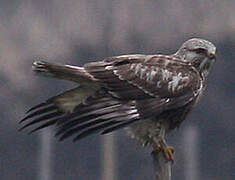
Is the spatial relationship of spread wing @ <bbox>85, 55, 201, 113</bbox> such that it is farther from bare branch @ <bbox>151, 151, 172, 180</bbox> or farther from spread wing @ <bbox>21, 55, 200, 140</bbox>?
bare branch @ <bbox>151, 151, 172, 180</bbox>

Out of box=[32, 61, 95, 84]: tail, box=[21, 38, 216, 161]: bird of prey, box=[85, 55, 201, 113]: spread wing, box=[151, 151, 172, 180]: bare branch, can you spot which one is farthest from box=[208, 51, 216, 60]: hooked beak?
box=[32, 61, 95, 84]: tail

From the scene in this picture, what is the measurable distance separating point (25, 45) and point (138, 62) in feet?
12.2

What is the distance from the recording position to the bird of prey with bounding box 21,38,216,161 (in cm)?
584

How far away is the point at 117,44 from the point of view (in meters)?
9.45

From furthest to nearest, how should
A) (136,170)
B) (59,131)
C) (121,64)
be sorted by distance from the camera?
1. (136,170)
2. (121,64)
3. (59,131)

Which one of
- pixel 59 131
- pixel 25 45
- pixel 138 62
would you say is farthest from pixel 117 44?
pixel 59 131

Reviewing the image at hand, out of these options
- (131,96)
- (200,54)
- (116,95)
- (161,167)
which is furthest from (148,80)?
(161,167)

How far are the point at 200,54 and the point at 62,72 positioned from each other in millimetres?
941

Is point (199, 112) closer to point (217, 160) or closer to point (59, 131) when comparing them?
point (217, 160)

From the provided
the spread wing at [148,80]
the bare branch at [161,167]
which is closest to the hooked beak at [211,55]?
the spread wing at [148,80]

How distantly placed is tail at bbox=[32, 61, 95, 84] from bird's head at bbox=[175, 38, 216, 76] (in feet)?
2.46

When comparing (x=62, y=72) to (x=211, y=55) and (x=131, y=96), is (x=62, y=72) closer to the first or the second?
(x=131, y=96)

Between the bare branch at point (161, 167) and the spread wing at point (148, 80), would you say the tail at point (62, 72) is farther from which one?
the bare branch at point (161, 167)

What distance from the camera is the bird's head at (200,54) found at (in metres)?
6.36
